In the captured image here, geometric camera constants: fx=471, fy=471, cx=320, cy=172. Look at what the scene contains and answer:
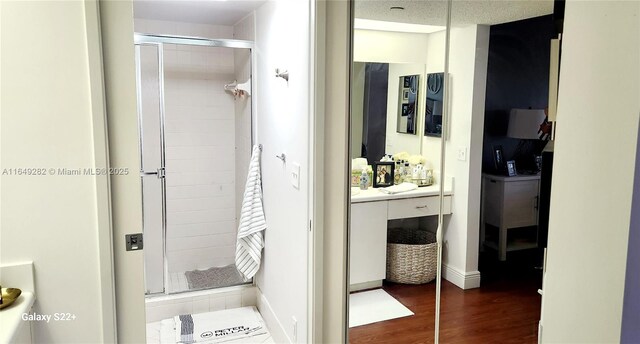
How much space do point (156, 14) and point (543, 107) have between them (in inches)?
125

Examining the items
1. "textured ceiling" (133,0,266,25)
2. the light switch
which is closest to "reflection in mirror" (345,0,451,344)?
the light switch

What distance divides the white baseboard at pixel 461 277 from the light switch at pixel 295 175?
971 millimetres

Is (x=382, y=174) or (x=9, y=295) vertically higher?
(x=382, y=174)

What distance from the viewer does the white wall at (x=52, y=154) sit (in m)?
1.60

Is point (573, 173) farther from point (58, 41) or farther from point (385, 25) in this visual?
point (58, 41)

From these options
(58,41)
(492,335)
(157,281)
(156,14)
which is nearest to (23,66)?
(58,41)

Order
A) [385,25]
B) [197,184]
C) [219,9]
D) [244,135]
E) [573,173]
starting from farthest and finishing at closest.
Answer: [197,184]
[244,135]
[219,9]
[385,25]
[573,173]

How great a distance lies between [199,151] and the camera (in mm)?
4109

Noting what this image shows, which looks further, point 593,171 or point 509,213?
point 509,213

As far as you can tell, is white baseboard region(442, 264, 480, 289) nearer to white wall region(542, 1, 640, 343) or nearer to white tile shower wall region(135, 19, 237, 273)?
white wall region(542, 1, 640, 343)

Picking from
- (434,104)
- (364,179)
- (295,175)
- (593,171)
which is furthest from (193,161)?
(593,171)

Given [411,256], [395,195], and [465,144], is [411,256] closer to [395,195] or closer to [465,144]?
[395,195]

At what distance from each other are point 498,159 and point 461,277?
489mm

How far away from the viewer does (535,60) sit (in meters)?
1.22
